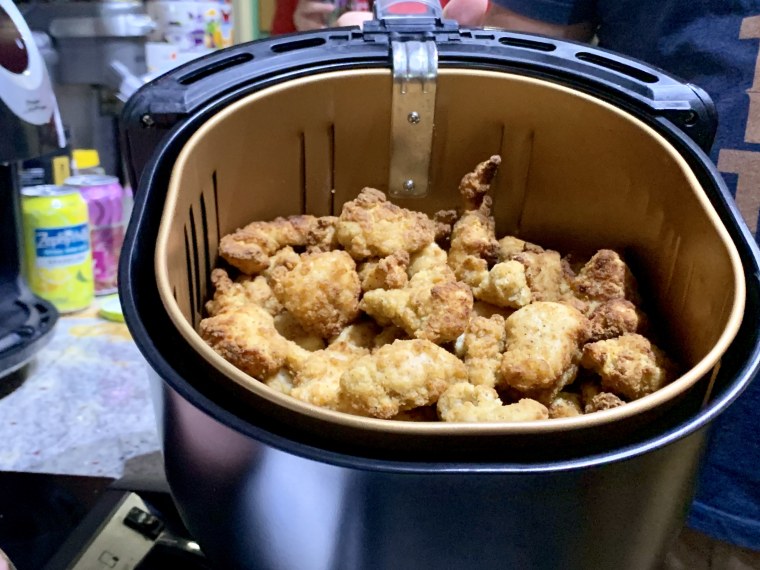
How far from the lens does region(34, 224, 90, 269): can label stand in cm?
93

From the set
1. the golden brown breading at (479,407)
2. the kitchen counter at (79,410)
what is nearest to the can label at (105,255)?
the kitchen counter at (79,410)

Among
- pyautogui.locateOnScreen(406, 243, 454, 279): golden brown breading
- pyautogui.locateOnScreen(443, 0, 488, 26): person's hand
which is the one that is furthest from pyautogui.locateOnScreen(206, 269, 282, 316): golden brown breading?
pyautogui.locateOnScreen(443, 0, 488, 26): person's hand

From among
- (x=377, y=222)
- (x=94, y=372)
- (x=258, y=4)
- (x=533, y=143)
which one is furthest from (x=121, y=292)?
(x=258, y=4)

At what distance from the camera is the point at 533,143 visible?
55cm

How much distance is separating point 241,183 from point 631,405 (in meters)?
0.35

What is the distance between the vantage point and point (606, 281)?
49 cm

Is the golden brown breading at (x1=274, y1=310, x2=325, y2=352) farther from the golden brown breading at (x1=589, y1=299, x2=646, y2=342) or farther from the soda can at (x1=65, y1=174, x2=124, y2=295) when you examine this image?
the soda can at (x1=65, y1=174, x2=124, y2=295)

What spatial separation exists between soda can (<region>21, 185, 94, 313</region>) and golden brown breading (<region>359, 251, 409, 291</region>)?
584 millimetres

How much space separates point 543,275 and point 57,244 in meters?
0.71

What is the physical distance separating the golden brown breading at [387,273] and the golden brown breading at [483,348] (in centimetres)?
6

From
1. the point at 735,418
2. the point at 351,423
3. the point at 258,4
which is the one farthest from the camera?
the point at 258,4

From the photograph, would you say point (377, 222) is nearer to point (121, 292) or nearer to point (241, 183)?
point (241, 183)

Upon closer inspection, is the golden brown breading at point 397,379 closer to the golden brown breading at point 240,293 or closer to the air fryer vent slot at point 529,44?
the golden brown breading at point 240,293

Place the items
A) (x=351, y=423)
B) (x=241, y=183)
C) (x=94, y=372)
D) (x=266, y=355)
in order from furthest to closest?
(x=94, y=372) < (x=241, y=183) < (x=266, y=355) < (x=351, y=423)
